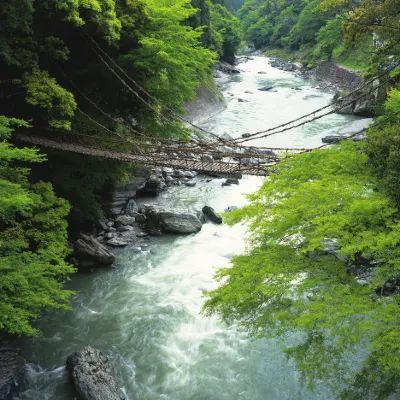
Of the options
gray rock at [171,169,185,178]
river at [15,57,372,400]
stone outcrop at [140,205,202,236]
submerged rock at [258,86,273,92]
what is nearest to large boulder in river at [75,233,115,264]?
river at [15,57,372,400]

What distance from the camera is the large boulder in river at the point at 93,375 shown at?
5.00 metres

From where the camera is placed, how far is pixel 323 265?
4.23 meters

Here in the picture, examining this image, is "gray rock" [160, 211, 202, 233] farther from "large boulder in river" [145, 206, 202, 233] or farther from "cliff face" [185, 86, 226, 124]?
"cliff face" [185, 86, 226, 124]

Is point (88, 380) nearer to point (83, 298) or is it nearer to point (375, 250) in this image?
point (83, 298)

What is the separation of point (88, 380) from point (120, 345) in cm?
110

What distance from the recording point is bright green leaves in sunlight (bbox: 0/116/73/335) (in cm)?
459

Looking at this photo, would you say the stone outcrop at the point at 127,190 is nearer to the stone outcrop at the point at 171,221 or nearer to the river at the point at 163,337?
the stone outcrop at the point at 171,221

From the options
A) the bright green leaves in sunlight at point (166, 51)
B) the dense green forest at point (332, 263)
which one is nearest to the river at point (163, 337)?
the dense green forest at point (332, 263)

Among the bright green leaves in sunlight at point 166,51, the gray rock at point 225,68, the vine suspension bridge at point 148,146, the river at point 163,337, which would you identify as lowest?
the river at point 163,337

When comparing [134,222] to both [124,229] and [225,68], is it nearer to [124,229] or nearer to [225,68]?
[124,229]

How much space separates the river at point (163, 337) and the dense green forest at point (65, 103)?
758 millimetres

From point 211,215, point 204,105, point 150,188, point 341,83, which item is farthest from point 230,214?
point 341,83

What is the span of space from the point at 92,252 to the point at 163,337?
2934 millimetres

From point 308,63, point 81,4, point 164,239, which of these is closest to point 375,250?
point 164,239
